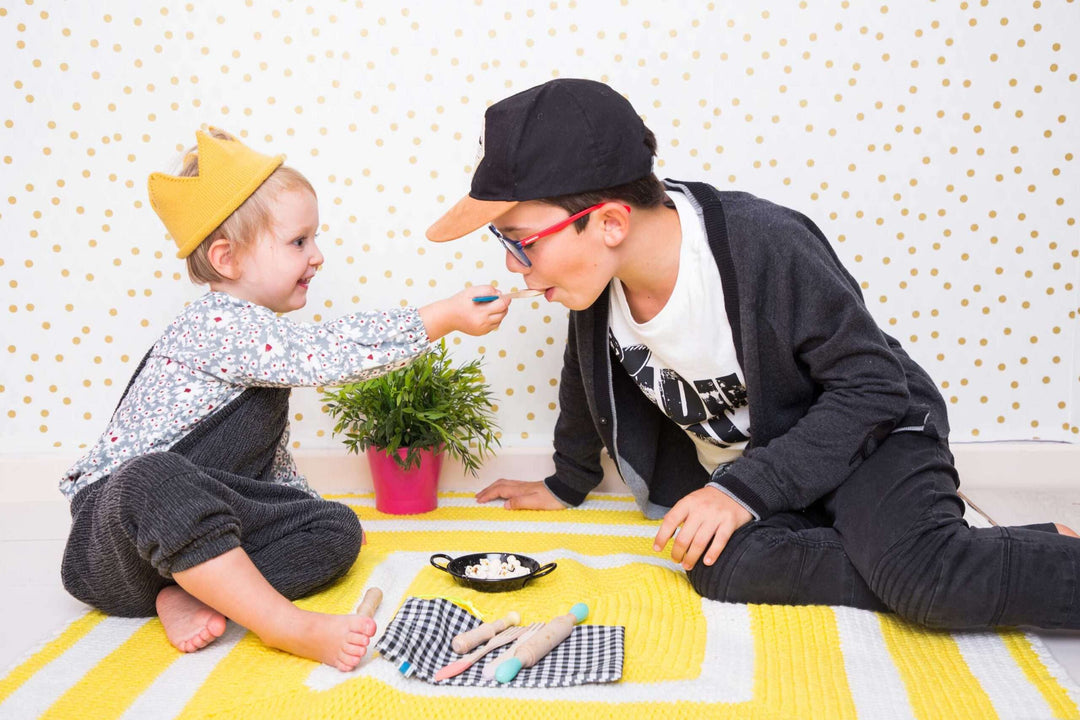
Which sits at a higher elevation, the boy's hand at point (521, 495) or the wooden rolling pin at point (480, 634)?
the wooden rolling pin at point (480, 634)

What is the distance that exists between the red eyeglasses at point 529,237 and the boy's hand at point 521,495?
486mm

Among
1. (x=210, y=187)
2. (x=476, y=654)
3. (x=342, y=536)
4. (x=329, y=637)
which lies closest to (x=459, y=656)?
(x=476, y=654)

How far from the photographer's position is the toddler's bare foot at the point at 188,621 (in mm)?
1007

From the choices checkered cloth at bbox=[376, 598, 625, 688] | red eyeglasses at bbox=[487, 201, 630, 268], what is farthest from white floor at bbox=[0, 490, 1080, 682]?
red eyeglasses at bbox=[487, 201, 630, 268]

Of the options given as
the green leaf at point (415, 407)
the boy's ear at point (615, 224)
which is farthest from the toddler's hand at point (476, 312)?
the green leaf at point (415, 407)

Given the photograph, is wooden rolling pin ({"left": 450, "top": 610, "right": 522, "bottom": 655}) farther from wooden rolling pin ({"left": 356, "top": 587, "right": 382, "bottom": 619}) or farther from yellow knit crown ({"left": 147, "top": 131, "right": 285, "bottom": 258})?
yellow knit crown ({"left": 147, "top": 131, "right": 285, "bottom": 258})

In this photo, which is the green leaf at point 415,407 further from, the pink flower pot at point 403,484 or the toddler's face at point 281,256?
the toddler's face at point 281,256

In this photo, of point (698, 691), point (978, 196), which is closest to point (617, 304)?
point (698, 691)

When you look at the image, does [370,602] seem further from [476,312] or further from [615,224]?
[615,224]

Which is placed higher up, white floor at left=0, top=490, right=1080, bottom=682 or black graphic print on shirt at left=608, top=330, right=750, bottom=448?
black graphic print on shirt at left=608, top=330, right=750, bottom=448

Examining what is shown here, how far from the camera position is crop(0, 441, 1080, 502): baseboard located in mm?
1601

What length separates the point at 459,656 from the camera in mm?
957

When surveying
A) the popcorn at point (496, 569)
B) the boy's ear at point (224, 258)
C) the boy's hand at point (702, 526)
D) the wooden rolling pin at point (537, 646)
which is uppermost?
the boy's ear at point (224, 258)

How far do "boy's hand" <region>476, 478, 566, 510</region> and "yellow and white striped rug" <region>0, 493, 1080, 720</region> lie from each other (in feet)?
0.98
